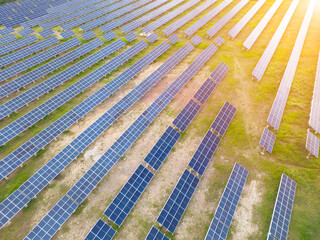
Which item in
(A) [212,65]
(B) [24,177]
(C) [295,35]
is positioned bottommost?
(B) [24,177]

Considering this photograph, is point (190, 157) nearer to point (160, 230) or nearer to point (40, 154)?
point (160, 230)

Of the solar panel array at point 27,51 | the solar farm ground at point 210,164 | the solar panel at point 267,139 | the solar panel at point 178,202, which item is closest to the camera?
the solar panel at point 178,202

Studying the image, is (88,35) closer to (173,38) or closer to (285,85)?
(173,38)

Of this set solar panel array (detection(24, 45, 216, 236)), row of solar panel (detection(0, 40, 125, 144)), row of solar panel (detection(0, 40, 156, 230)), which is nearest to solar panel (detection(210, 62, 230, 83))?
solar panel array (detection(24, 45, 216, 236))

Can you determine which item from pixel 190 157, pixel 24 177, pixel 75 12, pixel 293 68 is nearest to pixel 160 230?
pixel 190 157

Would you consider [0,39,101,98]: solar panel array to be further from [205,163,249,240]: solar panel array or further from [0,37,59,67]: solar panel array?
[205,163,249,240]: solar panel array

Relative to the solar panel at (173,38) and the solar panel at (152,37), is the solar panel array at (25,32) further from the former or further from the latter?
the solar panel at (173,38)

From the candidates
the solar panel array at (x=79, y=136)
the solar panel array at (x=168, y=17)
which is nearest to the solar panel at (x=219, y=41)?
the solar panel array at (x=79, y=136)

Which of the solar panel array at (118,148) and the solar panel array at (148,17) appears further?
the solar panel array at (148,17)

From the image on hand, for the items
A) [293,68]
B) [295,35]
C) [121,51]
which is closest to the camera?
[293,68]
